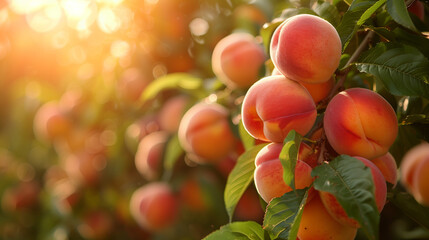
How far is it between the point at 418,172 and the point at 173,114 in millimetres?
733

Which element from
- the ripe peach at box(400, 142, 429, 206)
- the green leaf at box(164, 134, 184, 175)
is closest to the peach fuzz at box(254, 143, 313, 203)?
the ripe peach at box(400, 142, 429, 206)

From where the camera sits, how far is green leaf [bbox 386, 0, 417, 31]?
57cm

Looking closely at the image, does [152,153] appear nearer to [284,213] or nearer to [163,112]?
[163,112]

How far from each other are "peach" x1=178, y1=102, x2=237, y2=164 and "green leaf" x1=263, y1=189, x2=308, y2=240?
545 millimetres

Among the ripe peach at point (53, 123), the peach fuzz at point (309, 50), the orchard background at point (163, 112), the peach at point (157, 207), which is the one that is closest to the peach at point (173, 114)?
the orchard background at point (163, 112)

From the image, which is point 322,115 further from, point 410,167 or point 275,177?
point 410,167

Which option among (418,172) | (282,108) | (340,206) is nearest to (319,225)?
(340,206)

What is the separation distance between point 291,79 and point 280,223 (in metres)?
0.21

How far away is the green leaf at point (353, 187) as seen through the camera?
47cm

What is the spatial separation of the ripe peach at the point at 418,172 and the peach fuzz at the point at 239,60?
1.23 ft

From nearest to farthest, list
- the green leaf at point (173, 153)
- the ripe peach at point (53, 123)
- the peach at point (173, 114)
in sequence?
the green leaf at point (173, 153) < the peach at point (173, 114) < the ripe peach at point (53, 123)

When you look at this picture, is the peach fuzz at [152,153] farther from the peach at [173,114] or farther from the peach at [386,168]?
the peach at [386,168]

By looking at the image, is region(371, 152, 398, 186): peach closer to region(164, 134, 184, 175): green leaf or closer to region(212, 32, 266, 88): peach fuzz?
region(212, 32, 266, 88): peach fuzz

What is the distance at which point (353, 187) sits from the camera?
0.50m
